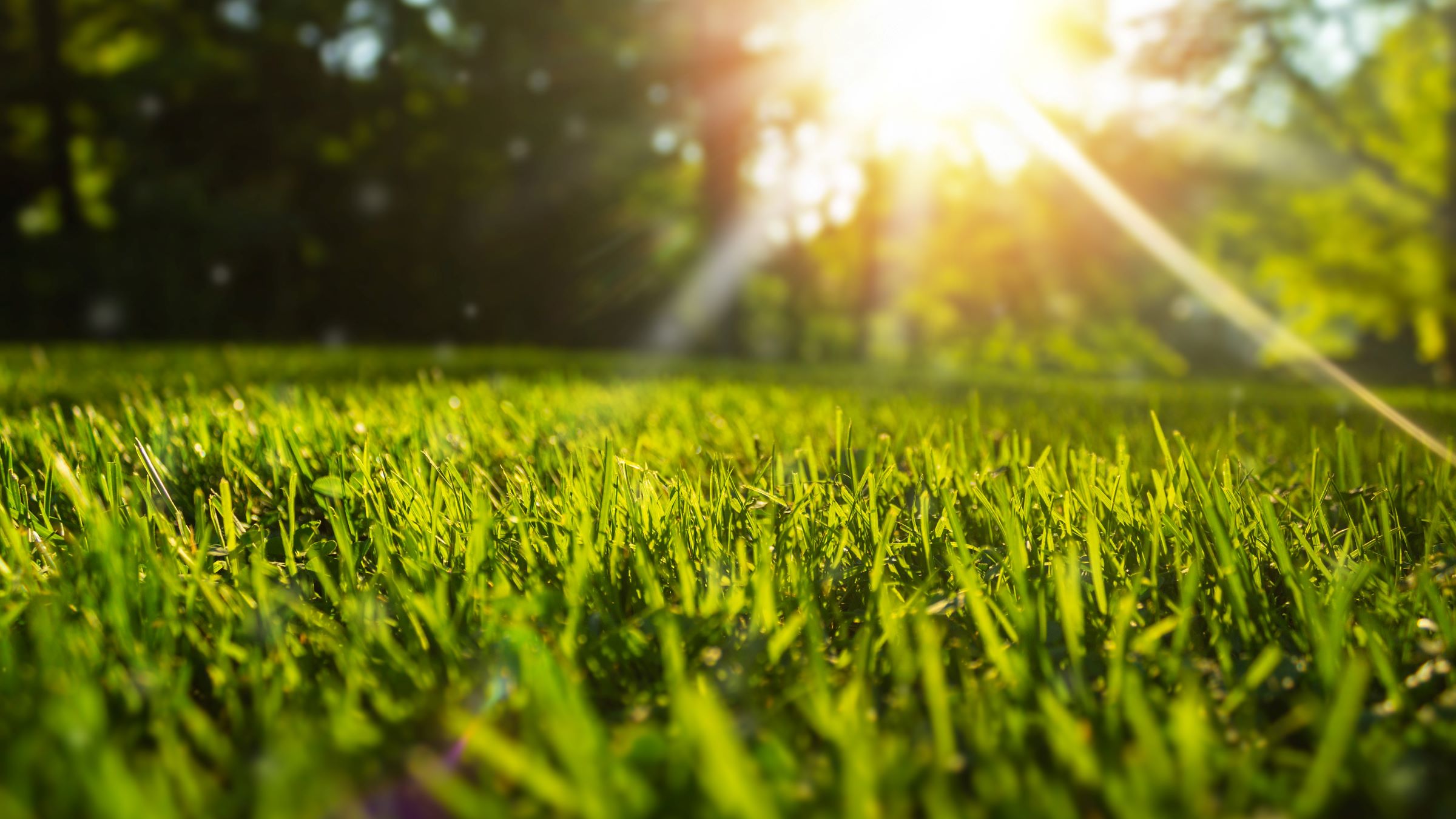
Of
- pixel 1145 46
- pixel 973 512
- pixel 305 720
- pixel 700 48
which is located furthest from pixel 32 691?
pixel 700 48

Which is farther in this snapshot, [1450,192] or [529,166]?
[529,166]

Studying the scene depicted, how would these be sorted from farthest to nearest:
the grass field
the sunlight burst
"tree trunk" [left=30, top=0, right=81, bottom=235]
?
"tree trunk" [left=30, top=0, right=81, bottom=235] < the sunlight burst < the grass field

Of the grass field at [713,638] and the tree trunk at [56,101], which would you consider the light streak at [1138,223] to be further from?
the tree trunk at [56,101]

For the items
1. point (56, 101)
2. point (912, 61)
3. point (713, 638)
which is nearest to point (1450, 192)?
point (912, 61)

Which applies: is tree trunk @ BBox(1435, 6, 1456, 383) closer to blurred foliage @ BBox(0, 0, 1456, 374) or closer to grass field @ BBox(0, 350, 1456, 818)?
blurred foliage @ BBox(0, 0, 1456, 374)

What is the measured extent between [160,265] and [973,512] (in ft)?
51.2

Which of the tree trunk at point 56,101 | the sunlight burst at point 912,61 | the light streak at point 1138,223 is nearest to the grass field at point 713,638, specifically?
the sunlight burst at point 912,61

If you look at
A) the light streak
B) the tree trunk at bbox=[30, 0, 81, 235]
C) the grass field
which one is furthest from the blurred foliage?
the grass field

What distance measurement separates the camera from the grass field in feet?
2.05

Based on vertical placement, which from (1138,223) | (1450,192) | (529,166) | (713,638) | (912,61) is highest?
(912,61)

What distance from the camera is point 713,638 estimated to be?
3.20 ft

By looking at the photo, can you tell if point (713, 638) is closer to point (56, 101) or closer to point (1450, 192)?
point (1450, 192)

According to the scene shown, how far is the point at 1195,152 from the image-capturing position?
28.0 metres

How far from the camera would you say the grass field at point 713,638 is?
2.05 feet
